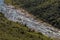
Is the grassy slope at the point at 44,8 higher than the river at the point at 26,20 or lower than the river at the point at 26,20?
higher

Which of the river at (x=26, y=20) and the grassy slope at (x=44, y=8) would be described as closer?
the river at (x=26, y=20)

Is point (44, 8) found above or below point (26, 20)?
above

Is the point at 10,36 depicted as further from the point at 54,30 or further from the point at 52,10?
the point at 52,10

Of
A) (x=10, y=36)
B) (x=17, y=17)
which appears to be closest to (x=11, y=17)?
(x=17, y=17)

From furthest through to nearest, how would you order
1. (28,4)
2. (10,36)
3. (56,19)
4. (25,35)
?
1. (28,4)
2. (56,19)
3. (25,35)
4. (10,36)
